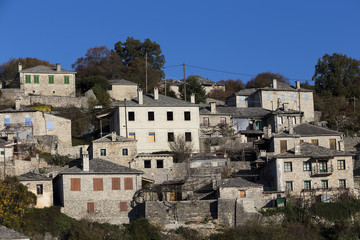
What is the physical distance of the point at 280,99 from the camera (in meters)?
82.2

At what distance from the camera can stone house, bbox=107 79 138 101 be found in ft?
278

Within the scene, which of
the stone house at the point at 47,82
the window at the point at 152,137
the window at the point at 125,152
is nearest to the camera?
the window at the point at 125,152

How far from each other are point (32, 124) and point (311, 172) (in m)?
26.8

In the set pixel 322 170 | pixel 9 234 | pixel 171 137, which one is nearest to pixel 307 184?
pixel 322 170

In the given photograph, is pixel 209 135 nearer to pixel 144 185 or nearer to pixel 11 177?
pixel 144 185

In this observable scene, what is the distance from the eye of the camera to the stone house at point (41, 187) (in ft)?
176

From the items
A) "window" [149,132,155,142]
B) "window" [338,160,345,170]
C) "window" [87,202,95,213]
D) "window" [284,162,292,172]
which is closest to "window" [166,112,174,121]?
"window" [149,132,155,142]

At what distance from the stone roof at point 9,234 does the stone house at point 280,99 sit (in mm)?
40101

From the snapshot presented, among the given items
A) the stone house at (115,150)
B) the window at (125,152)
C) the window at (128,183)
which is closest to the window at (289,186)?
the window at (128,183)

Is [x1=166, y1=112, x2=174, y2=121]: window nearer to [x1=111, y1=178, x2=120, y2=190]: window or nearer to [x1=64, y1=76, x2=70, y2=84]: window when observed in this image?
[x1=111, y1=178, x2=120, y2=190]: window

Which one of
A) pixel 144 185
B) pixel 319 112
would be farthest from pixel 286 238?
pixel 319 112

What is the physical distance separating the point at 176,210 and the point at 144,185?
17.6 ft

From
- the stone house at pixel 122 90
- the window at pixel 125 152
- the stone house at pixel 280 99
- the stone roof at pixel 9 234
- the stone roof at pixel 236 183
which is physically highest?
the stone house at pixel 122 90

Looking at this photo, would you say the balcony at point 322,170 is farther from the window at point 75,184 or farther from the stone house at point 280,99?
the stone house at point 280,99
